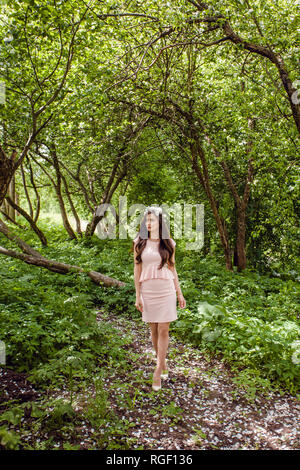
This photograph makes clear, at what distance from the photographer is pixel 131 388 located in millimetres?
4098

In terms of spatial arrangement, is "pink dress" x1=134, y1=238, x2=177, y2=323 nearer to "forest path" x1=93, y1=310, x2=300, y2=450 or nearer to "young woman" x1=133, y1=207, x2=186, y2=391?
"young woman" x1=133, y1=207, x2=186, y2=391

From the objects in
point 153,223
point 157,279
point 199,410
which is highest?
point 153,223

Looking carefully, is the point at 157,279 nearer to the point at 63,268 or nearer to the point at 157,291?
the point at 157,291

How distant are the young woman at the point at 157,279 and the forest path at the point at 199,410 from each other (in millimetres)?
338

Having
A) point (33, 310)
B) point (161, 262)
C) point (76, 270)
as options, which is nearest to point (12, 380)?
point (33, 310)

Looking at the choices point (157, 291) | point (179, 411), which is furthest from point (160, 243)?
point (179, 411)

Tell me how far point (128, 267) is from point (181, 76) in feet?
17.7

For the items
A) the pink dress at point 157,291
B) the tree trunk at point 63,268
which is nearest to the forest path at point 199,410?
the pink dress at point 157,291

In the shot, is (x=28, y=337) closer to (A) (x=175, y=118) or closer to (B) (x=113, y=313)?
(B) (x=113, y=313)

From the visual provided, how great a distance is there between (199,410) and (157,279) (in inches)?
63.7

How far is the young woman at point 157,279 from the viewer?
4.06 meters

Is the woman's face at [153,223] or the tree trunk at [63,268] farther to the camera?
the tree trunk at [63,268]

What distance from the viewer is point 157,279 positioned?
4066 millimetres

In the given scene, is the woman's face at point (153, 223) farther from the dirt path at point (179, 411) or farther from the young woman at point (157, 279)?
the dirt path at point (179, 411)
